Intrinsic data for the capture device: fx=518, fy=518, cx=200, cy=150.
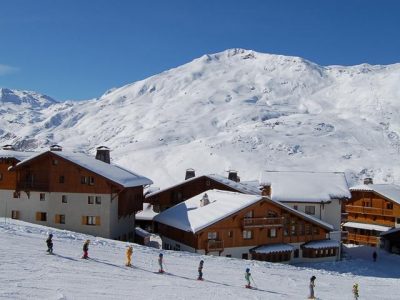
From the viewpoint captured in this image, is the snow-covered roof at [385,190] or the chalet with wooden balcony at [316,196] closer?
the chalet with wooden balcony at [316,196]

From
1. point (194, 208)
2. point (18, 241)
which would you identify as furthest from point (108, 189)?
point (18, 241)

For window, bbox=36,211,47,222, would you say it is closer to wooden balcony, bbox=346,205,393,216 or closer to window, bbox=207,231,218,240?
window, bbox=207,231,218,240

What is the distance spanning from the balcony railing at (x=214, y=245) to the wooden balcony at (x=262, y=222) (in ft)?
8.51

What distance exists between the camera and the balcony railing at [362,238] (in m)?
61.5

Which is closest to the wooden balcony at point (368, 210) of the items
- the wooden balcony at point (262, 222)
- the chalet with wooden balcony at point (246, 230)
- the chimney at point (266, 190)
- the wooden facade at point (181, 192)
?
the chimney at point (266, 190)

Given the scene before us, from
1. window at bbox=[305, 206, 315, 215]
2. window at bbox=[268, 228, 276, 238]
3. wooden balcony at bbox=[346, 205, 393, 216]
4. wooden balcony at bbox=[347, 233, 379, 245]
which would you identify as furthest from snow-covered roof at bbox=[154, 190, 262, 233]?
wooden balcony at bbox=[347, 233, 379, 245]

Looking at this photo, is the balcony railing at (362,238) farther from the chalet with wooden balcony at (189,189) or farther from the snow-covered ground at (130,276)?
the snow-covered ground at (130,276)

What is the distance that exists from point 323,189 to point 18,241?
31326 mm

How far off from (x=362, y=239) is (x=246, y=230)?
26063mm

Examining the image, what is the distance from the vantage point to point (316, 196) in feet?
167

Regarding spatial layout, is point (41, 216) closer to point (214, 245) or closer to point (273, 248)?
point (214, 245)

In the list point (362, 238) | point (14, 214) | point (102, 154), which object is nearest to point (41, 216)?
point (14, 214)

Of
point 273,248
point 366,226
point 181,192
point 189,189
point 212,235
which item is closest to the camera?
point 212,235

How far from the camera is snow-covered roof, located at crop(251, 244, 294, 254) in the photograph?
42.0 metres
